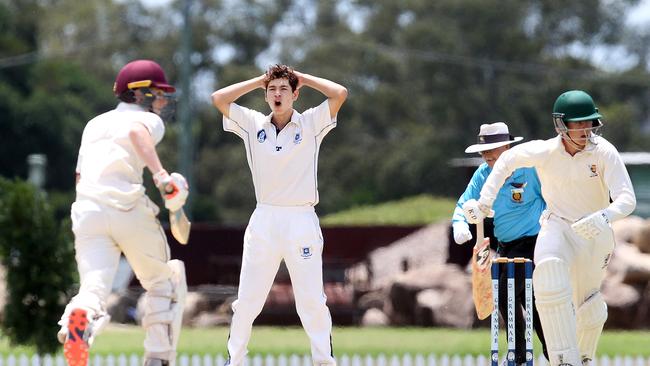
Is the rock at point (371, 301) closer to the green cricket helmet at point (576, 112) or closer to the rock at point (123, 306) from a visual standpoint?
the rock at point (123, 306)

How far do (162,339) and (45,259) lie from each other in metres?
5.09

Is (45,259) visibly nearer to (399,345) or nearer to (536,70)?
(399,345)

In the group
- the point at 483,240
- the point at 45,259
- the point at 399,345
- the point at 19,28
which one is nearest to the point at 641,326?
the point at 399,345

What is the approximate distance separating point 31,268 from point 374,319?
28.4 ft

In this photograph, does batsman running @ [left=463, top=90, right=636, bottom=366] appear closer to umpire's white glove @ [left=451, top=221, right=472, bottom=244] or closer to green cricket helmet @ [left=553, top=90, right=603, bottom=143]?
green cricket helmet @ [left=553, top=90, right=603, bottom=143]

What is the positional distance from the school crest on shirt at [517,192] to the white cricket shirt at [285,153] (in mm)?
1615

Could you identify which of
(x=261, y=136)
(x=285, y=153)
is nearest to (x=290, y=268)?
(x=285, y=153)

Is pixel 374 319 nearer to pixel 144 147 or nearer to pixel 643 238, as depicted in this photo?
pixel 643 238

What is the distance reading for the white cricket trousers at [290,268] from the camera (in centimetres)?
864

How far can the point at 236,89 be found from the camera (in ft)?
29.3

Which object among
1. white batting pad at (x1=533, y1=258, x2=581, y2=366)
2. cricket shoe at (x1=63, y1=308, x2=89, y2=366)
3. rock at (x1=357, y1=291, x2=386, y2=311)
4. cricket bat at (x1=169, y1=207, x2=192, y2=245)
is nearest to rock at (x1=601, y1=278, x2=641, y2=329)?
rock at (x1=357, y1=291, x2=386, y2=311)

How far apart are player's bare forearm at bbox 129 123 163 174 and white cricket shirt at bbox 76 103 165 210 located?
0.10 m

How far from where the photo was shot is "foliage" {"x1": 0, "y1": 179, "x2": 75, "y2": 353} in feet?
44.7

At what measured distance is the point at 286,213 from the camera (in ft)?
28.5
